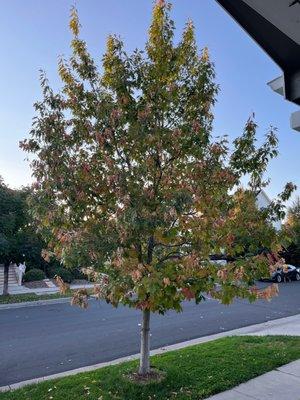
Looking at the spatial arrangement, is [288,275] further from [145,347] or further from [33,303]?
[145,347]

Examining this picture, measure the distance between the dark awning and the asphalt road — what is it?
24.1ft

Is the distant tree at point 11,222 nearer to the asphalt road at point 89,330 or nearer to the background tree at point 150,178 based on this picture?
the asphalt road at point 89,330

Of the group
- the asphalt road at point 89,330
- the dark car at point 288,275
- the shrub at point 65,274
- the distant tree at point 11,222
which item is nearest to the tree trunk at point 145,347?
the asphalt road at point 89,330

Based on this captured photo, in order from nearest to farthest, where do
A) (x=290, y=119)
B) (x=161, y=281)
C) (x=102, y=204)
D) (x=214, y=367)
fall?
(x=290, y=119)
(x=161, y=281)
(x=102, y=204)
(x=214, y=367)

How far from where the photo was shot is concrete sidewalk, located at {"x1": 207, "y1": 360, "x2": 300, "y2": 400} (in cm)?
592

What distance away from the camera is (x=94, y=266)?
5.64 metres

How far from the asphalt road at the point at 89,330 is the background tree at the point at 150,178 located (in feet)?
10.2

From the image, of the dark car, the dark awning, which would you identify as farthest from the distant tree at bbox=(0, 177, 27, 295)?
the dark car

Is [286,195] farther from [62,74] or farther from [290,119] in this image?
[62,74]

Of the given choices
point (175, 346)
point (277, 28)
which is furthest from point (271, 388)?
point (277, 28)

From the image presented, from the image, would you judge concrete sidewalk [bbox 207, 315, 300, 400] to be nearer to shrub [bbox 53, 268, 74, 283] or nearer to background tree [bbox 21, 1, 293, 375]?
background tree [bbox 21, 1, 293, 375]

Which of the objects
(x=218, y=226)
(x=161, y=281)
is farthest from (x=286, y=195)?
(x=161, y=281)

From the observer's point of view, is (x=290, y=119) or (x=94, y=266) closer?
(x=290, y=119)

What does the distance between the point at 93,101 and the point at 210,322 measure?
962 cm
